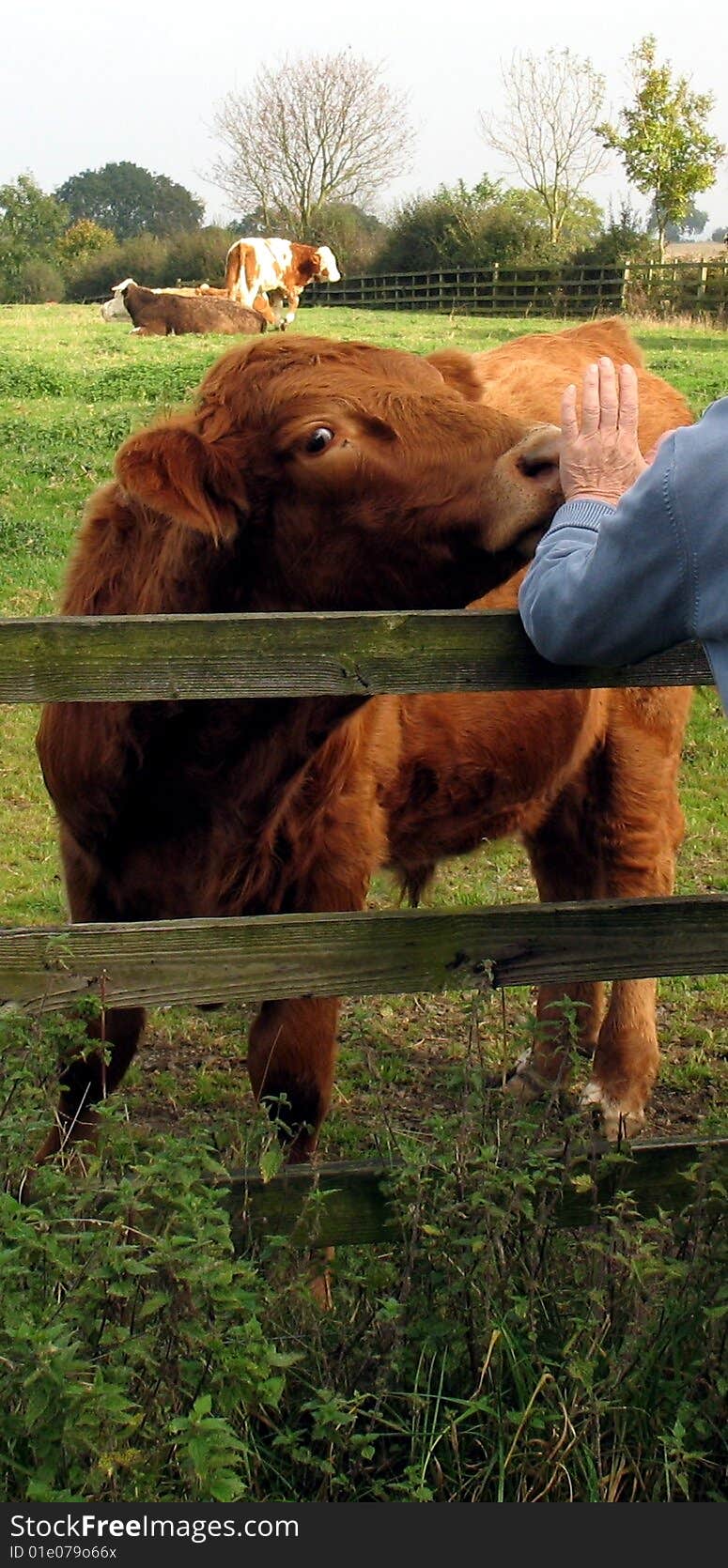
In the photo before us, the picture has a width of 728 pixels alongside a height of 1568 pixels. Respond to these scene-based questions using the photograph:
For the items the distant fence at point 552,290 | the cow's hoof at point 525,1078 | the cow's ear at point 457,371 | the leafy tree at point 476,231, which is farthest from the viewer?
the leafy tree at point 476,231

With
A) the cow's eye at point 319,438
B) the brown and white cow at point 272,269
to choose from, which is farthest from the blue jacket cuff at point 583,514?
the brown and white cow at point 272,269

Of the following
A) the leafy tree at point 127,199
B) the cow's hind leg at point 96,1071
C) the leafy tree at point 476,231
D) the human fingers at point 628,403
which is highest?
the leafy tree at point 127,199

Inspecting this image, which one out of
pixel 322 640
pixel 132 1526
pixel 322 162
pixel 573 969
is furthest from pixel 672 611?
pixel 322 162

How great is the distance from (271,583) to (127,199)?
117 metres

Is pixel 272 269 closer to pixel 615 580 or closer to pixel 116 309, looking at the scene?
pixel 116 309

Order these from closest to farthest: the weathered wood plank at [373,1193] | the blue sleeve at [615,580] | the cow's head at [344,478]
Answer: the blue sleeve at [615,580] → the weathered wood plank at [373,1193] → the cow's head at [344,478]

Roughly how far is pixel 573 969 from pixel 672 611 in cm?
95

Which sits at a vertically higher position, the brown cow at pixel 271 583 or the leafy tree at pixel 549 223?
the leafy tree at pixel 549 223

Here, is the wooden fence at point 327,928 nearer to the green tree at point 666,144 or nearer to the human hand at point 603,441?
the human hand at point 603,441

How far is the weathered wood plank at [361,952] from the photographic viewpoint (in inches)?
111

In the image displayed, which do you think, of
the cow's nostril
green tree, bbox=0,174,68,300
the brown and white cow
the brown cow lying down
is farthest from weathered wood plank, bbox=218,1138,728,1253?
→ green tree, bbox=0,174,68,300

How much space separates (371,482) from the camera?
10.6 feet

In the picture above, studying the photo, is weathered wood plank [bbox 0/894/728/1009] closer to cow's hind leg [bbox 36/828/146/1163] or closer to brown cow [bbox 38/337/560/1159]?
brown cow [bbox 38/337/560/1159]

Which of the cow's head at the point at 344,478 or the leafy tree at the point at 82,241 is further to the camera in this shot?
the leafy tree at the point at 82,241
